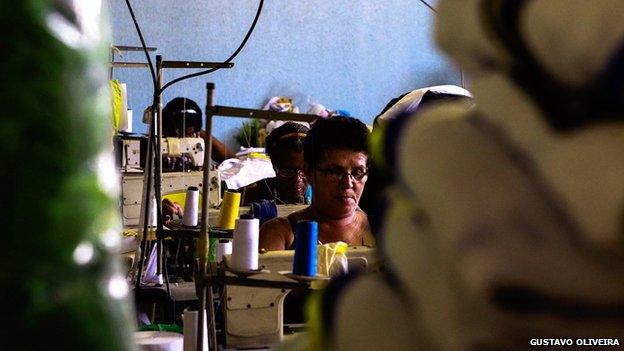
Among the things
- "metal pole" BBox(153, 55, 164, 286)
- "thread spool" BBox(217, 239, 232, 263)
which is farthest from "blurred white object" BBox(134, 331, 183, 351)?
"metal pole" BBox(153, 55, 164, 286)

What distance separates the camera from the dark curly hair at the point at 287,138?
3.02 metres

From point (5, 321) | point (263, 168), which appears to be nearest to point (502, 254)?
point (5, 321)

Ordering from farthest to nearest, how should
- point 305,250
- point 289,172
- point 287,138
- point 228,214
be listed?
1. point 289,172
2. point 287,138
3. point 228,214
4. point 305,250

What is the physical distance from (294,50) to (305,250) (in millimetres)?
4696

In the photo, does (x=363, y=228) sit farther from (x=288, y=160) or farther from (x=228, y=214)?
(x=288, y=160)

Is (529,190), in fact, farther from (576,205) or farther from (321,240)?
(321,240)

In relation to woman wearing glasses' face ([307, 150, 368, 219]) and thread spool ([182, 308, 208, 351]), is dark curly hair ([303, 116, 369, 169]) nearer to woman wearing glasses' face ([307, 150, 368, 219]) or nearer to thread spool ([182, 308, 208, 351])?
woman wearing glasses' face ([307, 150, 368, 219])

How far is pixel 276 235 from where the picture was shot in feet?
7.41

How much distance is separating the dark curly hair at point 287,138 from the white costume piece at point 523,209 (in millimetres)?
2769

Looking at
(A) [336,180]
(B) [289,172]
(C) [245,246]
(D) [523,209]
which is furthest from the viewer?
(B) [289,172]

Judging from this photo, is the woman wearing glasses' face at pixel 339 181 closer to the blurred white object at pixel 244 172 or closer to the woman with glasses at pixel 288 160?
the woman with glasses at pixel 288 160

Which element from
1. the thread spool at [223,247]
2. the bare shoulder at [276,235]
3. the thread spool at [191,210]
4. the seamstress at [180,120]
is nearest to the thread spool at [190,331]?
the thread spool at [223,247]

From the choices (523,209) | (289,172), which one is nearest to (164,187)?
(289,172)

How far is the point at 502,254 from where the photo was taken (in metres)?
0.20
